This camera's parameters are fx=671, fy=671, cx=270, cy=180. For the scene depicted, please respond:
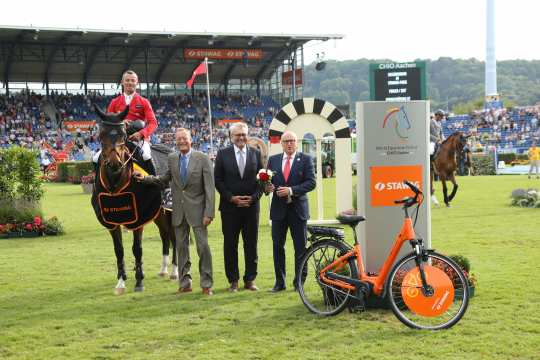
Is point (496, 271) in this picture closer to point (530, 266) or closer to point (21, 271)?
point (530, 266)

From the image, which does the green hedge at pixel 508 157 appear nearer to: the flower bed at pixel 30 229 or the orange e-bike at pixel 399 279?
the flower bed at pixel 30 229

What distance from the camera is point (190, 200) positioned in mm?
8141

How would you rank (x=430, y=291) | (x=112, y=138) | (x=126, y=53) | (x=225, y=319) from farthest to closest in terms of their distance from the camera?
(x=126, y=53)
(x=112, y=138)
(x=225, y=319)
(x=430, y=291)

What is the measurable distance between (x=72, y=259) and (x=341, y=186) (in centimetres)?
554

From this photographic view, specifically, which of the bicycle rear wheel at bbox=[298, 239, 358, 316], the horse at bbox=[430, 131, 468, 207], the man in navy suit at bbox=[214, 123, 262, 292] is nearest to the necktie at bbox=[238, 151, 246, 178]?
the man in navy suit at bbox=[214, 123, 262, 292]

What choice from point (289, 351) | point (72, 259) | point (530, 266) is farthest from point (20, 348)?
point (530, 266)

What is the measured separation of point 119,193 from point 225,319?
2.40m

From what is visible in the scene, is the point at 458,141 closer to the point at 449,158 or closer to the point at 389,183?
the point at 449,158

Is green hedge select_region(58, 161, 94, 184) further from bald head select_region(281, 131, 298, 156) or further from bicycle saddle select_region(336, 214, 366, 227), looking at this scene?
bicycle saddle select_region(336, 214, 366, 227)

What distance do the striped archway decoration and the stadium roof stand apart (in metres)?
34.0

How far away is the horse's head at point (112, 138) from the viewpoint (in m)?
7.84

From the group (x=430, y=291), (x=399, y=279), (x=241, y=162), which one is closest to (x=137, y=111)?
(x=241, y=162)

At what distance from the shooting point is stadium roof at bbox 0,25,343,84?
155 feet

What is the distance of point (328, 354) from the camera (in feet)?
18.2
